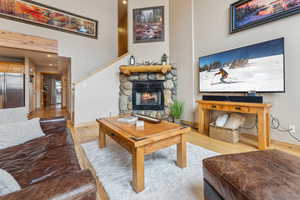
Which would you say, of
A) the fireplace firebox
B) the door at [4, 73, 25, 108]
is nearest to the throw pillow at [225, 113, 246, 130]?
the fireplace firebox

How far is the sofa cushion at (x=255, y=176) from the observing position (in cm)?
68

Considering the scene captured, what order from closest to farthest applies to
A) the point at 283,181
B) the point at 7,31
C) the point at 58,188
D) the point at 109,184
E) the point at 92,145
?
the point at 58,188 < the point at 283,181 < the point at 109,184 < the point at 92,145 < the point at 7,31

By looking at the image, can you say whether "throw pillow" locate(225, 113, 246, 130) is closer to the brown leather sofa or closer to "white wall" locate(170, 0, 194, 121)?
"white wall" locate(170, 0, 194, 121)

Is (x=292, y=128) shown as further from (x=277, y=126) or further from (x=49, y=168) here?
(x=49, y=168)

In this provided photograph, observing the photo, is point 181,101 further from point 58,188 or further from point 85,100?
point 58,188

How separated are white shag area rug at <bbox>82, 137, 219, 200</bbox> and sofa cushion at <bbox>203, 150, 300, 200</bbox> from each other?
1.28 feet

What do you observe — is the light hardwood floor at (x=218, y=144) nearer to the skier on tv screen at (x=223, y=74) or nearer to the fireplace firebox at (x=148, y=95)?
the skier on tv screen at (x=223, y=74)

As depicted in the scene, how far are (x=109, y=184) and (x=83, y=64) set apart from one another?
14.5ft

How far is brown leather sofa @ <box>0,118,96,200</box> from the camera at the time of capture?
570mm

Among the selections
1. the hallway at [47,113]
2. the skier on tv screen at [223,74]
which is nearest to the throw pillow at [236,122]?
the skier on tv screen at [223,74]

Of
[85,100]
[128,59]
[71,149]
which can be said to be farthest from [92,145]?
[128,59]

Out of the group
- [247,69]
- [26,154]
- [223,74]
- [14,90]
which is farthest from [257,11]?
[14,90]

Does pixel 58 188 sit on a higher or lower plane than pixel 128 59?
lower

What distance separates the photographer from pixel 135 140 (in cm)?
126
